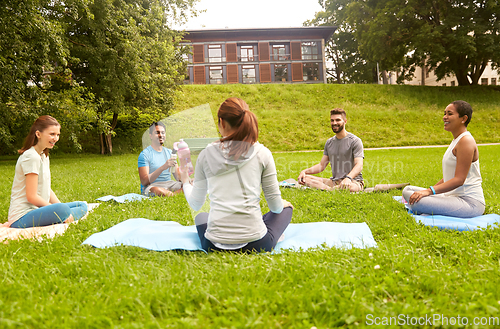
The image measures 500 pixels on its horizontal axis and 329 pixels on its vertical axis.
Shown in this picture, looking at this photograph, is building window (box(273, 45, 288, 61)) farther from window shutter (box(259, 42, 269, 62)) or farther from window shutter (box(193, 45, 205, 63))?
window shutter (box(193, 45, 205, 63))

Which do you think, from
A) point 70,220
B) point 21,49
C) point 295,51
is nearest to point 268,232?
point 70,220

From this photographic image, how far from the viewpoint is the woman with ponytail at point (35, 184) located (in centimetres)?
411

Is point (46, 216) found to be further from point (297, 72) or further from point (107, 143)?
point (297, 72)

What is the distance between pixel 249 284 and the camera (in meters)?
2.51

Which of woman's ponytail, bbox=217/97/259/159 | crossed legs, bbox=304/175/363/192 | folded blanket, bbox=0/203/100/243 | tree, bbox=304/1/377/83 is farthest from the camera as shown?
tree, bbox=304/1/377/83

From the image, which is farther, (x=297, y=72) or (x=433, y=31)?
(x=297, y=72)

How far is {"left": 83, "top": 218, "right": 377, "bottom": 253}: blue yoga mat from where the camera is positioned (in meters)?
3.46

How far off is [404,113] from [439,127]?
2.71m

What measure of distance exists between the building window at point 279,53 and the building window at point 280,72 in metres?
0.81

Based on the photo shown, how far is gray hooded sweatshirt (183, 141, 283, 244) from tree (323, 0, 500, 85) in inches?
1106

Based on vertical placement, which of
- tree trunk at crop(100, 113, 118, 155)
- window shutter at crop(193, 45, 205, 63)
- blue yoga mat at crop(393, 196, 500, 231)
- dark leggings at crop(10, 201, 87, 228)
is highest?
window shutter at crop(193, 45, 205, 63)

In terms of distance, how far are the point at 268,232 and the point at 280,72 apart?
37276 millimetres

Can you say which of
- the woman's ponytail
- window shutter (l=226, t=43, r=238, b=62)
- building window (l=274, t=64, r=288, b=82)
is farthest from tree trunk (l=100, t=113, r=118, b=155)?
building window (l=274, t=64, r=288, b=82)

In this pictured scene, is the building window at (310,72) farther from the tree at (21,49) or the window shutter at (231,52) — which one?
the tree at (21,49)
